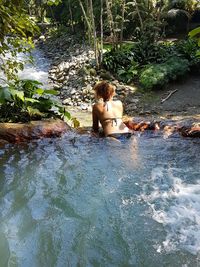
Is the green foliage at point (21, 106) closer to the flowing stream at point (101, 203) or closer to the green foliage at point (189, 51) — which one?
the flowing stream at point (101, 203)

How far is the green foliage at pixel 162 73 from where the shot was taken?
12.6m

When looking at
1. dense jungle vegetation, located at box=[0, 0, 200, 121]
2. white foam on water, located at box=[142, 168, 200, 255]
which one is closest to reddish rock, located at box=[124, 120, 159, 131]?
dense jungle vegetation, located at box=[0, 0, 200, 121]

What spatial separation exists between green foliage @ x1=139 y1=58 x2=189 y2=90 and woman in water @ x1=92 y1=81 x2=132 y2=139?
6415 mm

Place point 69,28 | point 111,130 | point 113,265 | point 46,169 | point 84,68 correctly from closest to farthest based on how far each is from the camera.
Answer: point 113,265 → point 46,169 → point 111,130 → point 84,68 → point 69,28

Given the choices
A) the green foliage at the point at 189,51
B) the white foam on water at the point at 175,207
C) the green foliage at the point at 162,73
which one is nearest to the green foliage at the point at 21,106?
the white foam on water at the point at 175,207

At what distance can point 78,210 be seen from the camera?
14.1ft

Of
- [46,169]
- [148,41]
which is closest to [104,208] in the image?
[46,169]

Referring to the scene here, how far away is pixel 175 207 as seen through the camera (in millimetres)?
4195

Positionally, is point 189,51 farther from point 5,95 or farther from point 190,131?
point 5,95

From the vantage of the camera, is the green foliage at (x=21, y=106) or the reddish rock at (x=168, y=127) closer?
the reddish rock at (x=168, y=127)

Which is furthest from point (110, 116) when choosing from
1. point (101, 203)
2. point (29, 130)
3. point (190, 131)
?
point (101, 203)

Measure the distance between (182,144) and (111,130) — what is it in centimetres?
122

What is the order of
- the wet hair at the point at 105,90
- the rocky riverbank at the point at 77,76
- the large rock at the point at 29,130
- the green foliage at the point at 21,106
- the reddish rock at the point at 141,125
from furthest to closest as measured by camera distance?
1. the rocky riverbank at the point at 77,76
2. the green foliage at the point at 21,106
3. the reddish rock at the point at 141,125
4. the large rock at the point at 29,130
5. the wet hair at the point at 105,90

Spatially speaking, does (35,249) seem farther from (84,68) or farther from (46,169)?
(84,68)
